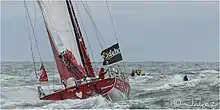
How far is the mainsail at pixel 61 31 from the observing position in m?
26.4

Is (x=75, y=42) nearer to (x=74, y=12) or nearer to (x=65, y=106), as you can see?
(x=74, y=12)

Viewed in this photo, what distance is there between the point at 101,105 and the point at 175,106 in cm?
313

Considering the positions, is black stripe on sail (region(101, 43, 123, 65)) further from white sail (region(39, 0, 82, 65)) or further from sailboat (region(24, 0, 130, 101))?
white sail (region(39, 0, 82, 65))

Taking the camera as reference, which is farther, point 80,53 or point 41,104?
point 80,53

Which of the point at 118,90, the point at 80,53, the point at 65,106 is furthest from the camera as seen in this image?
the point at 80,53

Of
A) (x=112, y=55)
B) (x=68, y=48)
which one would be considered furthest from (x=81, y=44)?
(x=112, y=55)

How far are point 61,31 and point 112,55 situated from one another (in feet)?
15.6

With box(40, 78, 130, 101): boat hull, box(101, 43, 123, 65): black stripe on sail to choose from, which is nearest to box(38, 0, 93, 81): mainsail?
box(40, 78, 130, 101): boat hull

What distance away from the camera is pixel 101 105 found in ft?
69.2

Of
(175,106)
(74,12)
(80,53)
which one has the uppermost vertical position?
(74,12)

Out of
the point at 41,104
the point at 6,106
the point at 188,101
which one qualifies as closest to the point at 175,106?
the point at 188,101

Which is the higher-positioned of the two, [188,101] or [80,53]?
[80,53]

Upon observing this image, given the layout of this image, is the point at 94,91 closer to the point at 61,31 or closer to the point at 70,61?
the point at 70,61

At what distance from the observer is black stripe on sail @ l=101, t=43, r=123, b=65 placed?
23.0 meters
